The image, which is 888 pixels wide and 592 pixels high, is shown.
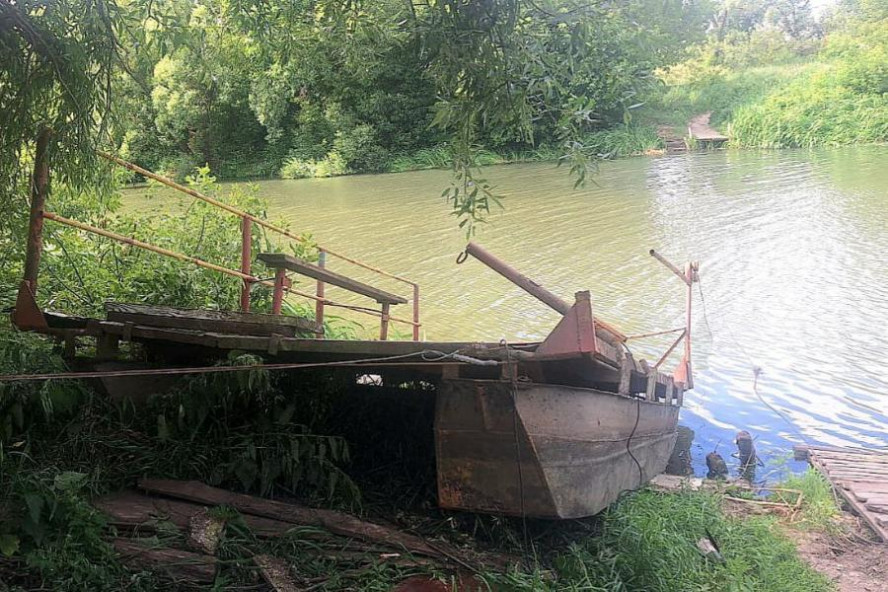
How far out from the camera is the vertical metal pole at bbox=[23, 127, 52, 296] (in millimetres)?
4766

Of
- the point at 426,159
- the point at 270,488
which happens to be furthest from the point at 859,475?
the point at 426,159

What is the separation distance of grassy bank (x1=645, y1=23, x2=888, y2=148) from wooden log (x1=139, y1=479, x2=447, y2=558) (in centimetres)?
3868

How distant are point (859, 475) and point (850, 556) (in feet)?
5.56

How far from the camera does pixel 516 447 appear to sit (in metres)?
4.21

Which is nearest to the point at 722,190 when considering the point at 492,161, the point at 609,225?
the point at 609,225

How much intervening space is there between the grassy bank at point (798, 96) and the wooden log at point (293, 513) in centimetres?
3868

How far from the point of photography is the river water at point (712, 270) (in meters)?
9.70

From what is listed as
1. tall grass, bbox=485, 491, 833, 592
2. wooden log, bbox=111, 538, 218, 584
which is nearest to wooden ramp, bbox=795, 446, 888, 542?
tall grass, bbox=485, 491, 833, 592

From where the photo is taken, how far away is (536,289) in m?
4.53

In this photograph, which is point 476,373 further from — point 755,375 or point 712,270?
point 712,270

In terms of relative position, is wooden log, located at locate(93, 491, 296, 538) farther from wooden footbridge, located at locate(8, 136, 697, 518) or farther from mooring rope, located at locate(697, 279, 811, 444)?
mooring rope, located at locate(697, 279, 811, 444)

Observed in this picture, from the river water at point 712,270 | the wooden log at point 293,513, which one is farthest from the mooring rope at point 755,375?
the wooden log at point 293,513

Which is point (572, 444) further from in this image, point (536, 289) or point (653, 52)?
point (653, 52)

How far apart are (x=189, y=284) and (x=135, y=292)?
0.53 metres
